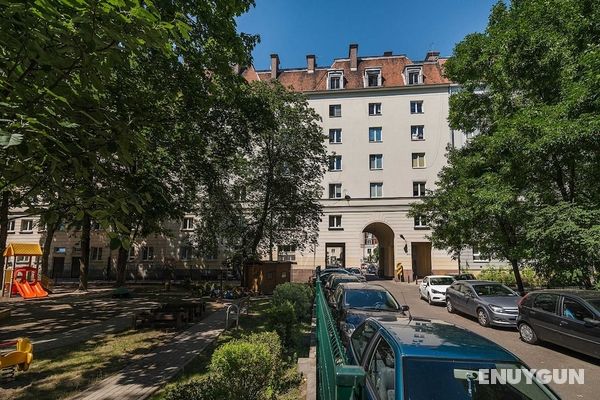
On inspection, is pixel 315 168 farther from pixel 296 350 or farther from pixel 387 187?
pixel 296 350

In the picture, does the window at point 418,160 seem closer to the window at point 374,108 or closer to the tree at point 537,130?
the window at point 374,108

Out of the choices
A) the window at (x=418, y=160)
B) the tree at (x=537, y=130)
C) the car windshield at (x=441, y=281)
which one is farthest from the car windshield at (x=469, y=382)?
the window at (x=418, y=160)

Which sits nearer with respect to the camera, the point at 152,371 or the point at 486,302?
the point at 152,371

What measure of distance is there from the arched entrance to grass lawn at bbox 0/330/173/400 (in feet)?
101

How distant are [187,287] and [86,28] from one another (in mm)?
24922

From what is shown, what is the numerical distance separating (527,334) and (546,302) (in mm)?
1271

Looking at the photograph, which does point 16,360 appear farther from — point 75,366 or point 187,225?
point 187,225

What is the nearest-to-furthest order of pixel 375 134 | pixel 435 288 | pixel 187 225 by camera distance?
pixel 435 288 < pixel 375 134 < pixel 187 225

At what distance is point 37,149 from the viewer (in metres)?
2.39

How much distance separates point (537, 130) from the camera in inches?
472

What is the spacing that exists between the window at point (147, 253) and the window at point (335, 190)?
65.1ft

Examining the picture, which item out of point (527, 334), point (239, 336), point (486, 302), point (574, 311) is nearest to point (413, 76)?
→ point (486, 302)

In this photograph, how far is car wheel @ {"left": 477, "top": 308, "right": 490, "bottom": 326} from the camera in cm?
1351

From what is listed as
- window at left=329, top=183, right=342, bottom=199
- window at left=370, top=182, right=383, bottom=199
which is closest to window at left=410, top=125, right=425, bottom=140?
window at left=370, top=182, right=383, bottom=199
